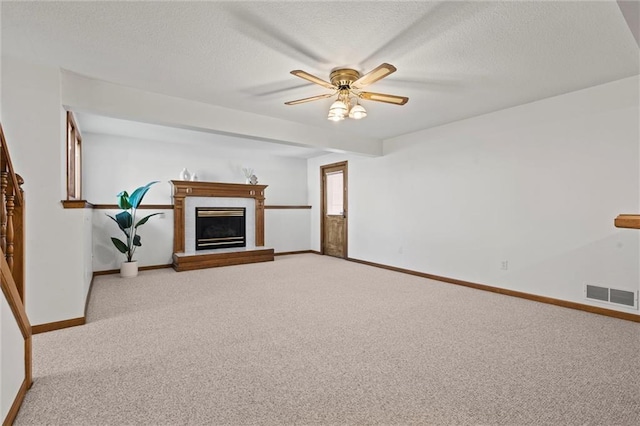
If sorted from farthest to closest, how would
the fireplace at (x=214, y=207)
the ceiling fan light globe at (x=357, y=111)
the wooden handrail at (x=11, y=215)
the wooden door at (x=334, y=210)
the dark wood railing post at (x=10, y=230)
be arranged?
1. the wooden door at (x=334, y=210)
2. the fireplace at (x=214, y=207)
3. the ceiling fan light globe at (x=357, y=111)
4. the dark wood railing post at (x=10, y=230)
5. the wooden handrail at (x=11, y=215)

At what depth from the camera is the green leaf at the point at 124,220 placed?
5020 millimetres

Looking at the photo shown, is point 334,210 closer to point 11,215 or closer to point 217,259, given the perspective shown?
point 217,259

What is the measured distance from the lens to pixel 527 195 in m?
3.87

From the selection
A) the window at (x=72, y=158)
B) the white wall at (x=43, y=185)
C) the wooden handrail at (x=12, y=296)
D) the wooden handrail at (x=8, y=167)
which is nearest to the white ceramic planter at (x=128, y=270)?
the window at (x=72, y=158)

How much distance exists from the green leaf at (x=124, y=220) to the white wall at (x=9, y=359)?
3548 millimetres

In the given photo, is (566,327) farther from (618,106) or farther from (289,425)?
(289,425)

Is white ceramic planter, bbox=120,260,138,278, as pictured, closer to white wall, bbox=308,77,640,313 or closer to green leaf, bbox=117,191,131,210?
green leaf, bbox=117,191,131,210

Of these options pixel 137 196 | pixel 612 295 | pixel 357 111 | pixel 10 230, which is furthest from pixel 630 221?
pixel 137 196

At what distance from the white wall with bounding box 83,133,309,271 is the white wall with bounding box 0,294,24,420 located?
3971 millimetres

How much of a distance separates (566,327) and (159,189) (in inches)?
248

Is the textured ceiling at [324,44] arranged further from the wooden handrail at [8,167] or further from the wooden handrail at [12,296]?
the wooden handrail at [12,296]

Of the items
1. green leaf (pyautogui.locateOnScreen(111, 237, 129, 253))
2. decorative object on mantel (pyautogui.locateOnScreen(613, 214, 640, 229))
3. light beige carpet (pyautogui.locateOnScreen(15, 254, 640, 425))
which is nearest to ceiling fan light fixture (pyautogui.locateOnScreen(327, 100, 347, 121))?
light beige carpet (pyautogui.locateOnScreen(15, 254, 640, 425))

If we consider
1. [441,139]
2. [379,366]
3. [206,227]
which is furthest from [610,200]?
[206,227]

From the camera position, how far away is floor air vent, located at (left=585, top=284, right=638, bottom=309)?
3.12m
